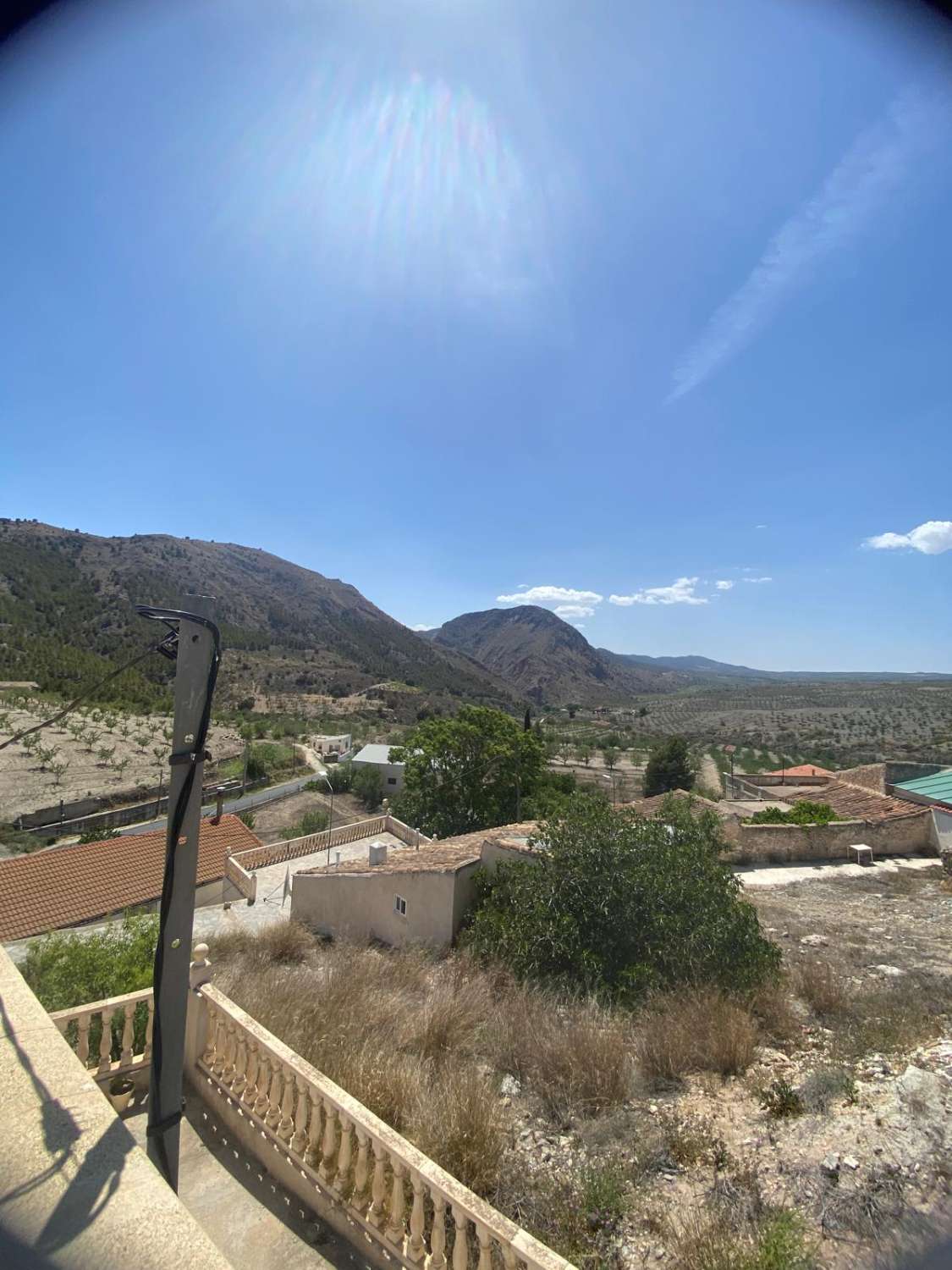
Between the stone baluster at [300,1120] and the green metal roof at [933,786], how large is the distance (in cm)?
1840

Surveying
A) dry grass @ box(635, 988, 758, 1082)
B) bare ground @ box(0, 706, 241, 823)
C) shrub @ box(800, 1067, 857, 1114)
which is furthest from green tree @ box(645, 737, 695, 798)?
shrub @ box(800, 1067, 857, 1114)

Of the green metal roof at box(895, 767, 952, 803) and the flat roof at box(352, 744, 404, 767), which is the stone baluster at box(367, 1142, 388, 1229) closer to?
the green metal roof at box(895, 767, 952, 803)

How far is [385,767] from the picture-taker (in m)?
38.9

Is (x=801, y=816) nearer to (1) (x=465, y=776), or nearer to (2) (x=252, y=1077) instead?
(1) (x=465, y=776)

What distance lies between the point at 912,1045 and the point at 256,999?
5337 millimetres

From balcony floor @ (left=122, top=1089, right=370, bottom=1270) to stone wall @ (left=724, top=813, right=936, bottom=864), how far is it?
11.6 meters

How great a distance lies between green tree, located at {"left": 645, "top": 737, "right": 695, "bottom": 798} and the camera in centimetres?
3719

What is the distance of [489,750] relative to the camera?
20125 mm

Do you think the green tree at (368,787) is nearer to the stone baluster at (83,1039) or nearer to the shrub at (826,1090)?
the stone baluster at (83,1039)

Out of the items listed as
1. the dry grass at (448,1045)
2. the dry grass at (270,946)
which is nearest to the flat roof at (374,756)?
the dry grass at (270,946)

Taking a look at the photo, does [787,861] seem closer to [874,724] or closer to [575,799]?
[575,799]

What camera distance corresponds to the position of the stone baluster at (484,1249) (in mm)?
2287

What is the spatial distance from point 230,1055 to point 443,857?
647cm

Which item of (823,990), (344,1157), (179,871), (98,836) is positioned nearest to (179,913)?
(179,871)
